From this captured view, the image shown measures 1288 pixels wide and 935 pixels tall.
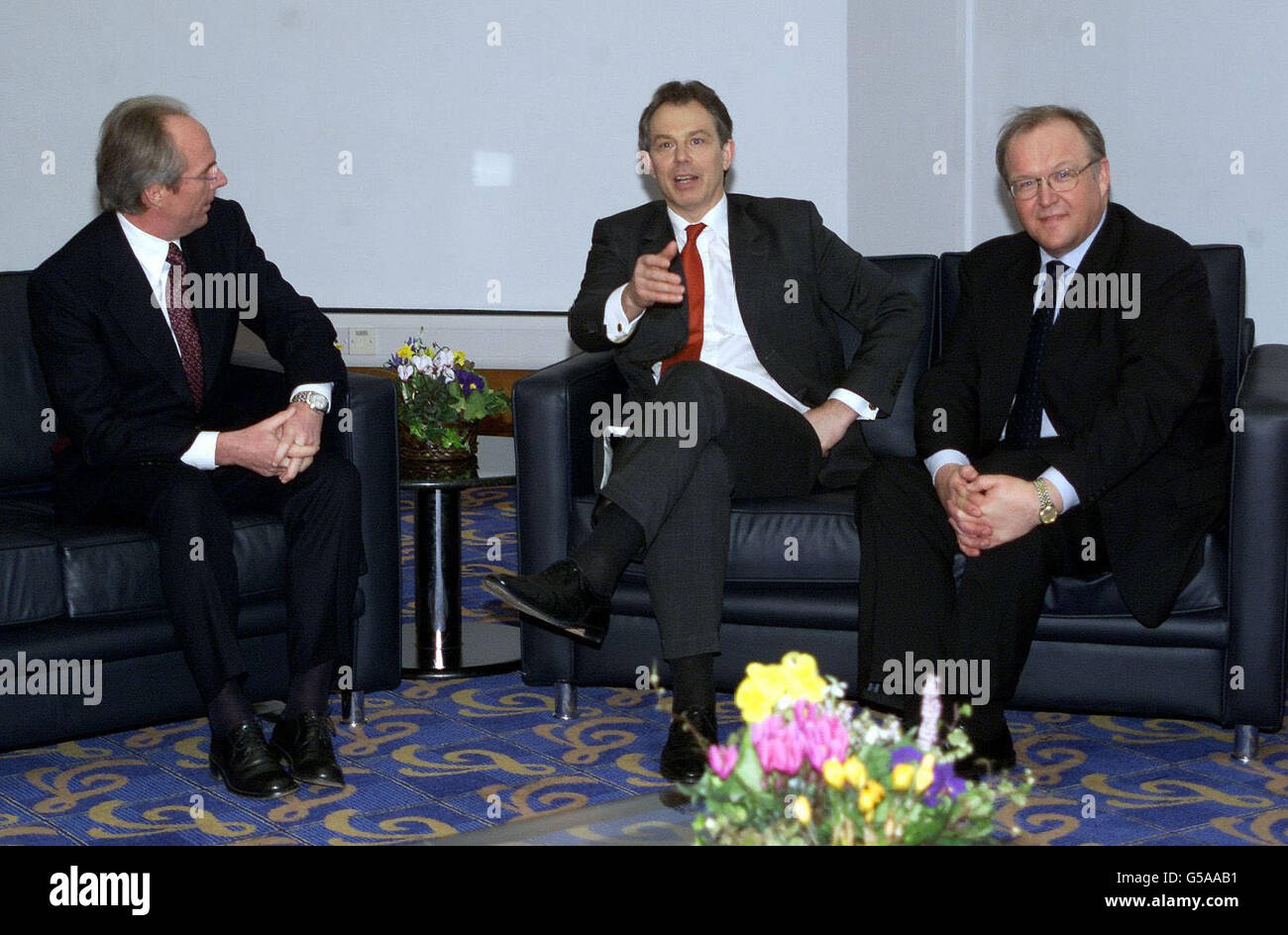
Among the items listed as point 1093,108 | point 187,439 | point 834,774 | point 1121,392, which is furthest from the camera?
point 1093,108

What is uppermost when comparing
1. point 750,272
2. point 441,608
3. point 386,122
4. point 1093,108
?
point 386,122

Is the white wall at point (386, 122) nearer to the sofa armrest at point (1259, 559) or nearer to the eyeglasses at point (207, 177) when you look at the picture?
the eyeglasses at point (207, 177)

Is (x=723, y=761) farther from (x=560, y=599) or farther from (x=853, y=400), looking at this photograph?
(x=853, y=400)

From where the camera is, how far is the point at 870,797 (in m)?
1.20

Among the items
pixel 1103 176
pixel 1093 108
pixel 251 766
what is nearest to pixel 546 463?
pixel 251 766

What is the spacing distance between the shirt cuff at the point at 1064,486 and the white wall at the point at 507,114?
1.72 metres

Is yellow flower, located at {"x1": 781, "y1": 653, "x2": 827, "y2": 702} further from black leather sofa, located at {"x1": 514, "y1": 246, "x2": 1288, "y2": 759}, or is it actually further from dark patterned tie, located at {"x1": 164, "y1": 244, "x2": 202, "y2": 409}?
dark patterned tie, located at {"x1": 164, "y1": 244, "x2": 202, "y2": 409}

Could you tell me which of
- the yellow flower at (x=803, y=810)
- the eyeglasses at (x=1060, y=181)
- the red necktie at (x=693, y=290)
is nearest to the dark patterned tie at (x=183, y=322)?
the red necktie at (x=693, y=290)

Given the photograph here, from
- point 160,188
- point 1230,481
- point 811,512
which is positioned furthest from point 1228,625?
point 160,188

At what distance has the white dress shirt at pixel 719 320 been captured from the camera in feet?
10.5

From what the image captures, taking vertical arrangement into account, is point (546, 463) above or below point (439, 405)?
below

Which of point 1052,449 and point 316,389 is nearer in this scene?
point 1052,449

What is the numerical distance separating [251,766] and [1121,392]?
69.9 inches

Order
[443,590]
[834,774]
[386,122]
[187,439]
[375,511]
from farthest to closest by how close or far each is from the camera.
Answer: [386,122] → [443,590] → [375,511] → [187,439] → [834,774]
